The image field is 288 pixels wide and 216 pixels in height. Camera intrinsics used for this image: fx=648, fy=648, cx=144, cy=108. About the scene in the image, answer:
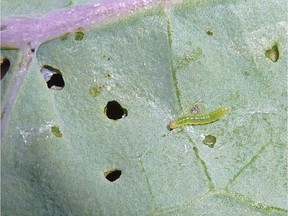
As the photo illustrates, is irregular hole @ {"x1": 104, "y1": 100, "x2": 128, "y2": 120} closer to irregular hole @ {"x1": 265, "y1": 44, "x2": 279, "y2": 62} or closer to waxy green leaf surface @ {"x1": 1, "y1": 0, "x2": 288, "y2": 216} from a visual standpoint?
waxy green leaf surface @ {"x1": 1, "y1": 0, "x2": 288, "y2": 216}

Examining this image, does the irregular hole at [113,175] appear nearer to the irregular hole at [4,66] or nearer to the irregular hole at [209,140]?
the irregular hole at [209,140]

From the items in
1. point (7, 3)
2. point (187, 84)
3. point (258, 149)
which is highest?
point (7, 3)

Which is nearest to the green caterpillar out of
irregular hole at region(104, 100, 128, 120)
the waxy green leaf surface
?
the waxy green leaf surface

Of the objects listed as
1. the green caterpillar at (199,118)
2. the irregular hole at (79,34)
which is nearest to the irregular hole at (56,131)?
the irregular hole at (79,34)

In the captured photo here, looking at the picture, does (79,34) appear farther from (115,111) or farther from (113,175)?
(113,175)

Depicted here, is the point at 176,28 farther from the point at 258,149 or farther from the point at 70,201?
the point at 70,201

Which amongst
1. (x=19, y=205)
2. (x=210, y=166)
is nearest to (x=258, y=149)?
(x=210, y=166)
